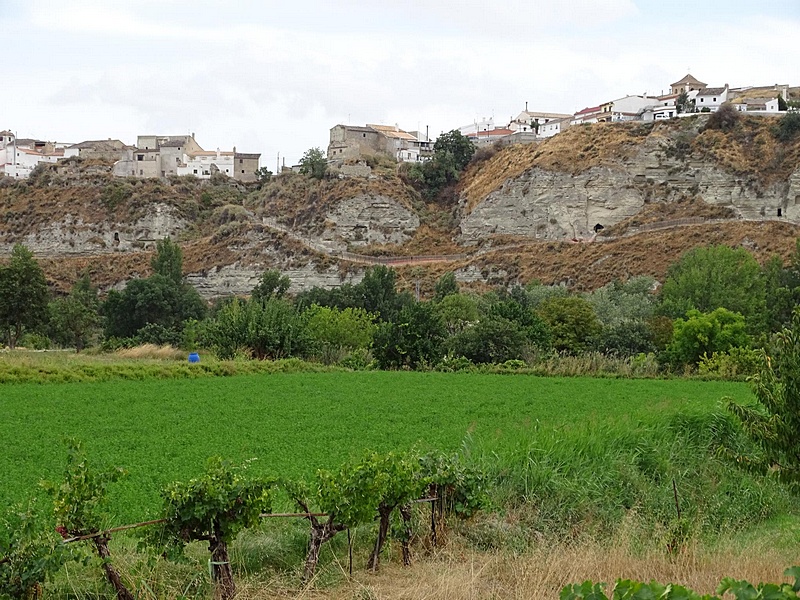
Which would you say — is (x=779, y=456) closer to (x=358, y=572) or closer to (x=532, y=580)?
(x=532, y=580)

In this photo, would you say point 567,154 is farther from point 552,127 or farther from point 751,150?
point 552,127

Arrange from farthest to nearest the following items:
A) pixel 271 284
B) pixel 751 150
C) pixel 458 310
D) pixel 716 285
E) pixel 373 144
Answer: pixel 373 144
pixel 751 150
pixel 271 284
pixel 458 310
pixel 716 285

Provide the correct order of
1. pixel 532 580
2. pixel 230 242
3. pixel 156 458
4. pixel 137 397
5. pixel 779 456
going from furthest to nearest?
1. pixel 230 242
2. pixel 137 397
3. pixel 156 458
4. pixel 779 456
5. pixel 532 580

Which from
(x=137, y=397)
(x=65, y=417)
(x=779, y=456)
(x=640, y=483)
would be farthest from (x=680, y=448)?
(x=137, y=397)

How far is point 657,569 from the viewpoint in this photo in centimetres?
807

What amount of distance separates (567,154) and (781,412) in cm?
7575

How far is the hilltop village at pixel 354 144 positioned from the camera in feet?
313

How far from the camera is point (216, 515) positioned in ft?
23.0

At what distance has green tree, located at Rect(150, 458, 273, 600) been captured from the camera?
22.8 feet

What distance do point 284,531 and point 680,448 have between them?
25.6ft

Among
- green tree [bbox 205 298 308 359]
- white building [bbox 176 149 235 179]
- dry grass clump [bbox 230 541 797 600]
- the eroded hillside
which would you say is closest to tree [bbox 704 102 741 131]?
the eroded hillside

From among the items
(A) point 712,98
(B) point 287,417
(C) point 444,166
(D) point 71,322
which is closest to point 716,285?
(D) point 71,322

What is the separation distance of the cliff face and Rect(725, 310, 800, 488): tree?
6869 cm

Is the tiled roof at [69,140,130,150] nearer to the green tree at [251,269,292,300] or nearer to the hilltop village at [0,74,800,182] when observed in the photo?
the hilltop village at [0,74,800,182]
